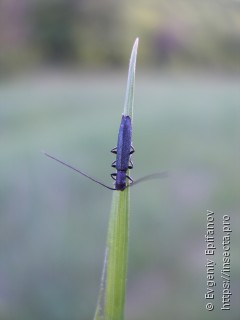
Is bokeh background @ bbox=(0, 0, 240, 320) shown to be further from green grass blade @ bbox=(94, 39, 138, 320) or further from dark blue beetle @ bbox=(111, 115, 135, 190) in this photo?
green grass blade @ bbox=(94, 39, 138, 320)

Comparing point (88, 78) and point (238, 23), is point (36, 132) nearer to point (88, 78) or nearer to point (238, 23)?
point (88, 78)

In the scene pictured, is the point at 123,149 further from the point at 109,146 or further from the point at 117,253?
the point at 109,146

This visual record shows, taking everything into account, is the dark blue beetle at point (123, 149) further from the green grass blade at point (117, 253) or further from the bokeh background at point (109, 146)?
the bokeh background at point (109, 146)

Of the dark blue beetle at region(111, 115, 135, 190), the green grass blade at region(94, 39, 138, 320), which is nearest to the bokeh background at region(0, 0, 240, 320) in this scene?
the dark blue beetle at region(111, 115, 135, 190)

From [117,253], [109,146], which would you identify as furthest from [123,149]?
[109,146]

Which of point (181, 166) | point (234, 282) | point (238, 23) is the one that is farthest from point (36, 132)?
point (234, 282)

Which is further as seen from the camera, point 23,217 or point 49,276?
point 23,217
